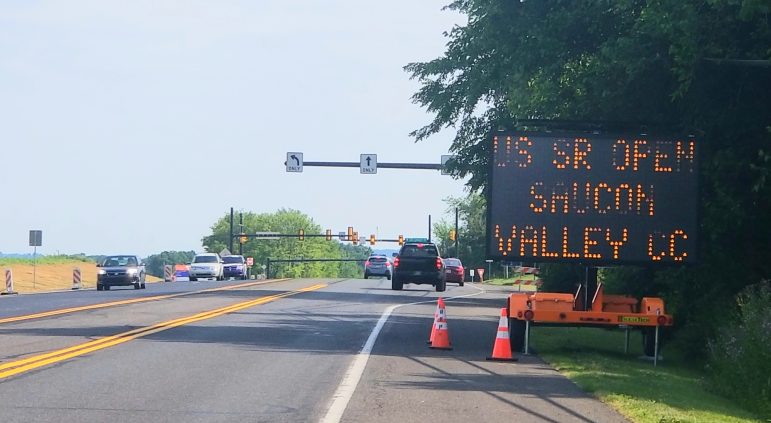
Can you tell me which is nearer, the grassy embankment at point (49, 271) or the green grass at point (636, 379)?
the green grass at point (636, 379)

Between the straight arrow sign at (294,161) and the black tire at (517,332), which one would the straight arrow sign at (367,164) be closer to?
the straight arrow sign at (294,161)

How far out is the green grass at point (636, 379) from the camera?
43.9 feet

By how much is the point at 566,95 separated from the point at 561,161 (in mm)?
5817

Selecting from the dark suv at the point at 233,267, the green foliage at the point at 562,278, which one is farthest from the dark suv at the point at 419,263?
the dark suv at the point at 233,267

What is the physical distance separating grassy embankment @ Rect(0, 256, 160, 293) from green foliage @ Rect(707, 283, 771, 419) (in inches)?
2104

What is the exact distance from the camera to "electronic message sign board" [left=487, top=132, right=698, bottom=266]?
19562 millimetres

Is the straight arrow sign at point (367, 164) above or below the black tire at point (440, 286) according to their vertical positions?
above

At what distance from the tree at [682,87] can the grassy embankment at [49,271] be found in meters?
46.5

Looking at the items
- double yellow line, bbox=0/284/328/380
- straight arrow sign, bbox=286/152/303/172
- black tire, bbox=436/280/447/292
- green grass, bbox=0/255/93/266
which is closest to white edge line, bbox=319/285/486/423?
double yellow line, bbox=0/284/328/380

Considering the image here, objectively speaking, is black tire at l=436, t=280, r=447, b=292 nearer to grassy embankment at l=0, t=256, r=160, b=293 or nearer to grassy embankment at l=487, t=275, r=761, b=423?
grassy embankment at l=487, t=275, r=761, b=423

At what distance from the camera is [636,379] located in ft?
55.0

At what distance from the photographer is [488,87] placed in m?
29.4

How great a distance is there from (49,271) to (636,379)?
256ft

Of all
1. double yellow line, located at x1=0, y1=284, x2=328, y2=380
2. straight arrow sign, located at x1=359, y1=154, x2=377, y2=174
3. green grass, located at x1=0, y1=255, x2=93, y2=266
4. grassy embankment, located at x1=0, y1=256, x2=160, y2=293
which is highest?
straight arrow sign, located at x1=359, y1=154, x2=377, y2=174
